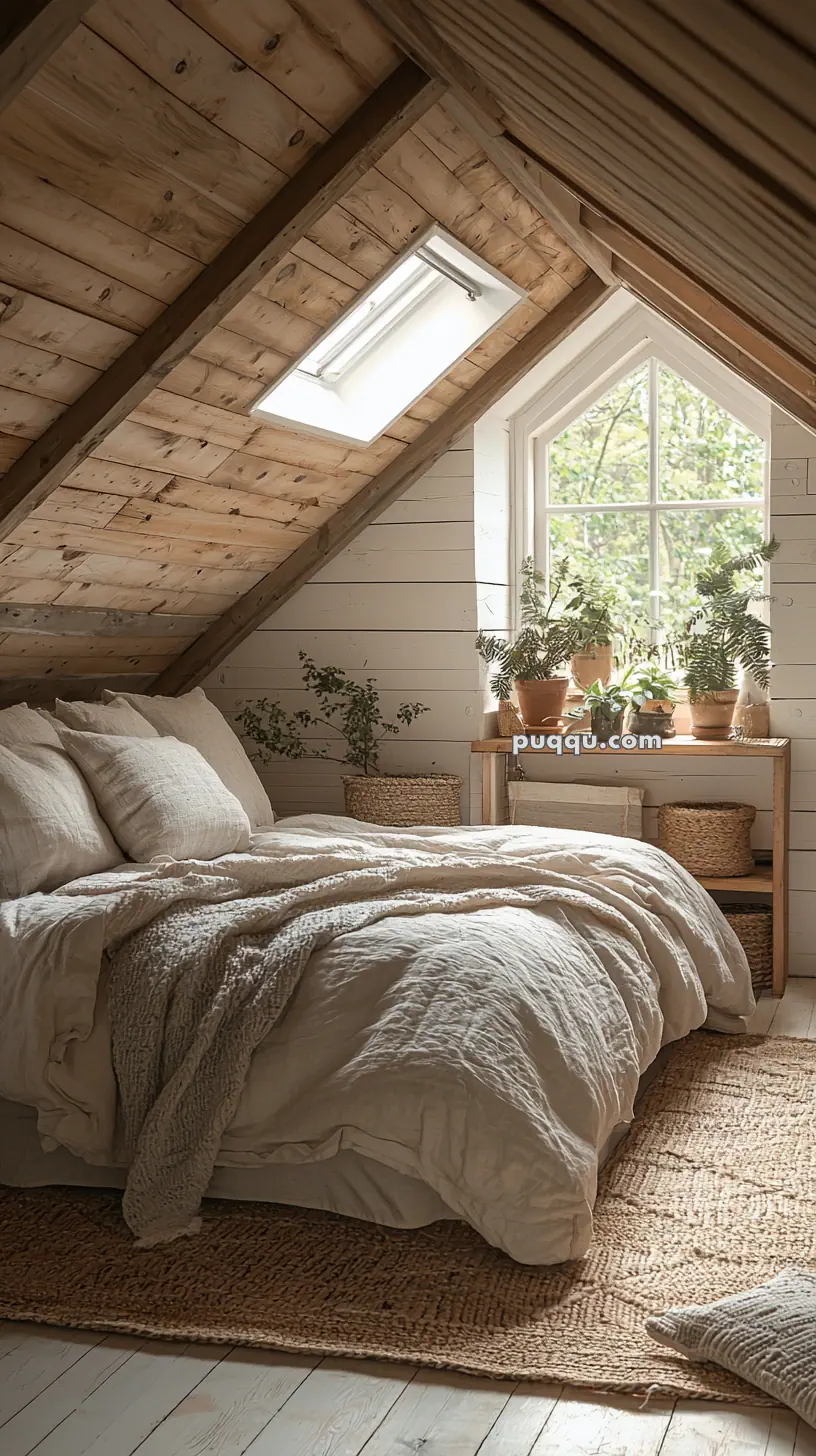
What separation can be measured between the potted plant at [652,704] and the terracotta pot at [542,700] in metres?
0.24

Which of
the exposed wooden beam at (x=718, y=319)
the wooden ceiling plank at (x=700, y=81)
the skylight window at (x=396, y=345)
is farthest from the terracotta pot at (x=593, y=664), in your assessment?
the wooden ceiling plank at (x=700, y=81)

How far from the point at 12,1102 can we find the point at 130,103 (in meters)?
1.85

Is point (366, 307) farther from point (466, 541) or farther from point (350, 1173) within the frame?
point (350, 1173)

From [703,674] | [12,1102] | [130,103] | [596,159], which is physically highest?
[130,103]

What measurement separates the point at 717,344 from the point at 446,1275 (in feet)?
8.37

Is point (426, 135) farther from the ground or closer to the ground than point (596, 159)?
farther from the ground

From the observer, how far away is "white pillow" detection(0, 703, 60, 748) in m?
3.31

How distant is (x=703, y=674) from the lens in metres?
4.25

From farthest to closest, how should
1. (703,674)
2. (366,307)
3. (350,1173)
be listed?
1. (703,674)
2. (366,307)
3. (350,1173)

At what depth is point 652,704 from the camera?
4320 millimetres

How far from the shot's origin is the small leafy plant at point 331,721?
179 inches

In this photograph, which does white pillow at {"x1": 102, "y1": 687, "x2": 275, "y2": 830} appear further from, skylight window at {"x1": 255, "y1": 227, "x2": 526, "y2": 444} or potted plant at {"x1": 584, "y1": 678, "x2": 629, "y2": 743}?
potted plant at {"x1": 584, "y1": 678, "x2": 629, "y2": 743}

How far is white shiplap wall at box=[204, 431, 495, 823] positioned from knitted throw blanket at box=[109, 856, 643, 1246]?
1.72 meters

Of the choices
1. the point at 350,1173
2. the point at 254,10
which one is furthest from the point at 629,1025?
the point at 254,10
